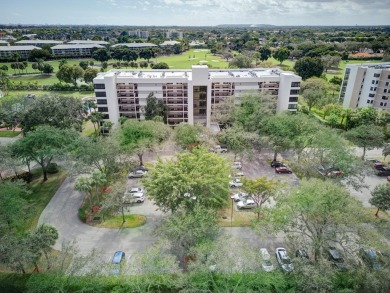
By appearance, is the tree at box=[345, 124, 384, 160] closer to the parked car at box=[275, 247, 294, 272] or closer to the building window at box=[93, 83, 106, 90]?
the parked car at box=[275, 247, 294, 272]

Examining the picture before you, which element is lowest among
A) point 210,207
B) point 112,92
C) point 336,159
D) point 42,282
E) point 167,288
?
point 167,288

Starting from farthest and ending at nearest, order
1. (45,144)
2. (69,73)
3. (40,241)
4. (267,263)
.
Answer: (69,73)
(45,144)
(267,263)
(40,241)

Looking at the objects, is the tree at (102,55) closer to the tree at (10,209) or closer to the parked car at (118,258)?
the tree at (10,209)

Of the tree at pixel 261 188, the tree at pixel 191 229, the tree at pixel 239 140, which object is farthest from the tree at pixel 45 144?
the tree at pixel 261 188

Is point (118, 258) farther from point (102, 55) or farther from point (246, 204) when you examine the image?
point (102, 55)

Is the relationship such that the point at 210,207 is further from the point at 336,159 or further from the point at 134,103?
the point at 134,103

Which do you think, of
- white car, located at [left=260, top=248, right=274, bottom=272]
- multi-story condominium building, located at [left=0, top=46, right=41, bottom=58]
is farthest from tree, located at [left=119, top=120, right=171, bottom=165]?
multi-story condominium building, located at [left=0, top=46, right=41, bottom=58]

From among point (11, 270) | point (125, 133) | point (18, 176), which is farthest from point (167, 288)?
point (18, 176)

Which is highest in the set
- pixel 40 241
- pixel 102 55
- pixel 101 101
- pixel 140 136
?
pixel 102 55

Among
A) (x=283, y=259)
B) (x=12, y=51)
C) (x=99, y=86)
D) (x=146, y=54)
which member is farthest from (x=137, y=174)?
(x=12, y=51)
